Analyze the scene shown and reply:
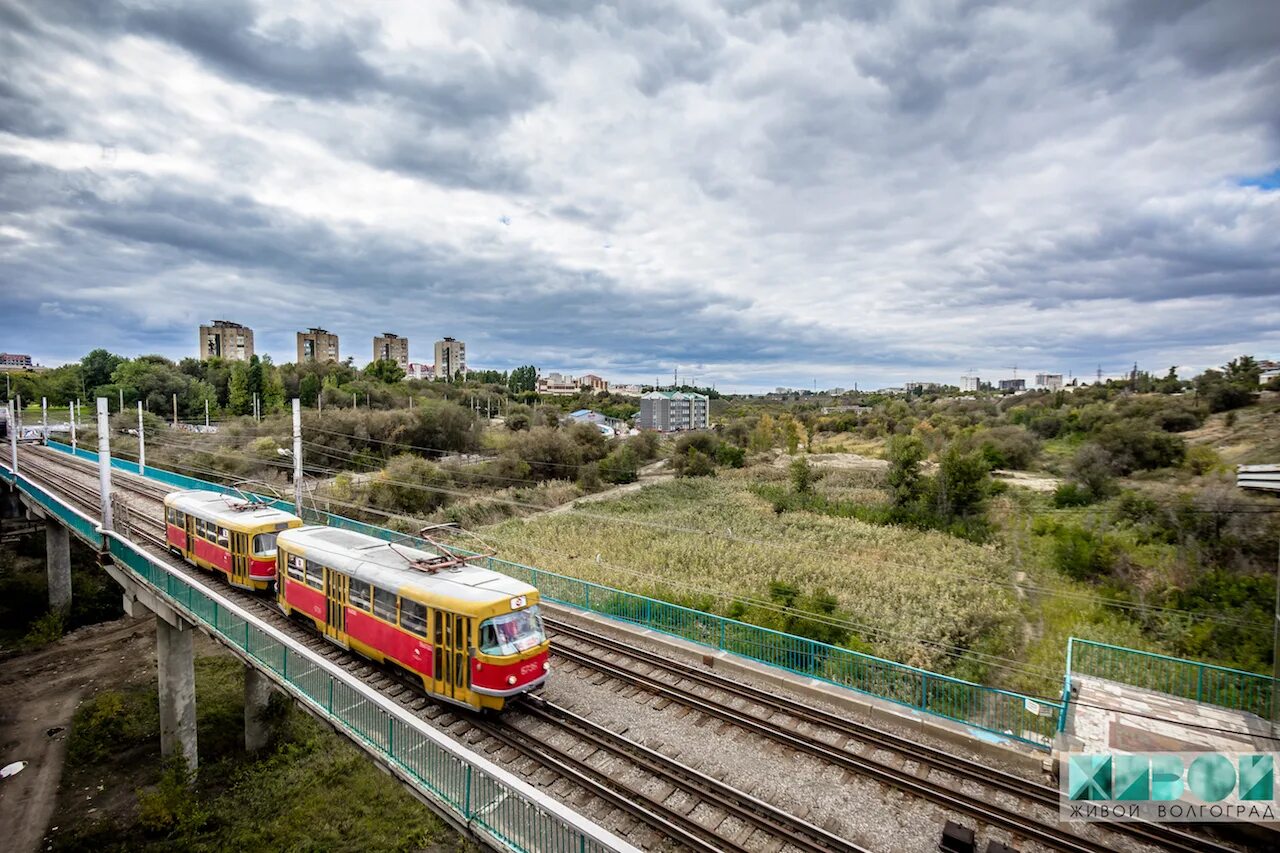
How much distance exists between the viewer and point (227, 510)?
18188 millimetres

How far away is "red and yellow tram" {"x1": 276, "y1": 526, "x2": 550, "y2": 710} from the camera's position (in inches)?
395

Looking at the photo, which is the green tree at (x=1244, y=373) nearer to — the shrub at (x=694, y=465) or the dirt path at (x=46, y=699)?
the shrub at (x=694, y=465)

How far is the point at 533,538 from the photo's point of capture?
114ft

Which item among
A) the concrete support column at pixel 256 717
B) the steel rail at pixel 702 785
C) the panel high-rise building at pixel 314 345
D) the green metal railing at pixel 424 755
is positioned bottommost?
the concrete support column at pixel 256 717

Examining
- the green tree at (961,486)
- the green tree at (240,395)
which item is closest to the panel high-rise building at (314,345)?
the green tree at (240,395)

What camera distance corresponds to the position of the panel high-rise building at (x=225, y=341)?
125 metres

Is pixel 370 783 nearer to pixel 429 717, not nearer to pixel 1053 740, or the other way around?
pixel 429 717

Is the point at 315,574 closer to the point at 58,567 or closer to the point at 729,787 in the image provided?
the point at 729,787

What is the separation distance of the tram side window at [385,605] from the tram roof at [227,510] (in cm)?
705

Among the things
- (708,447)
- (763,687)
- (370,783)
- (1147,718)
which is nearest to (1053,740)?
(1147,718)

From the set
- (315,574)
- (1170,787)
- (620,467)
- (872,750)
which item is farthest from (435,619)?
(620,467)

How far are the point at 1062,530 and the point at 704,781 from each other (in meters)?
31.7

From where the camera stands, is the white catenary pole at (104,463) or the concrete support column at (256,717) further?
the concrete support column at (256,717)

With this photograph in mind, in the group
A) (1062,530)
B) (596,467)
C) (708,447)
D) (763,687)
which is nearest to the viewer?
(763,687)
